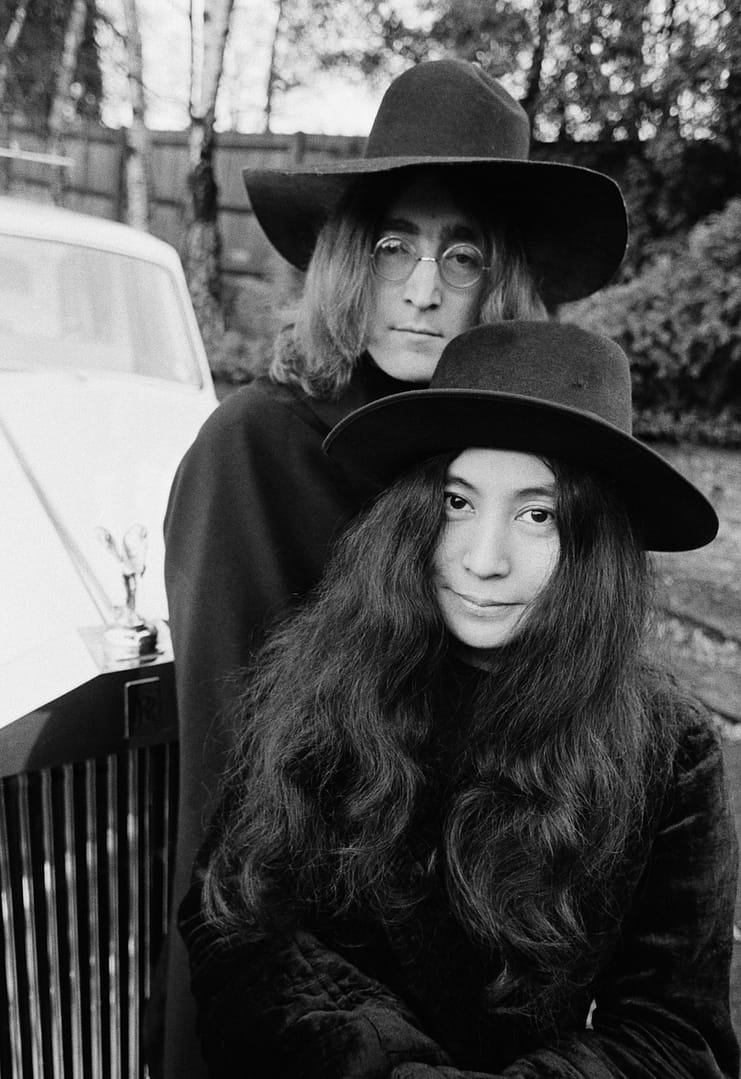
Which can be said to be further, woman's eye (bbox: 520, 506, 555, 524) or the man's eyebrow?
the man's eyebrow

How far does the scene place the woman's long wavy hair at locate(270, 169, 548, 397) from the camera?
177 cm

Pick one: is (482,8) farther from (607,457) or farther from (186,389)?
(607,457)

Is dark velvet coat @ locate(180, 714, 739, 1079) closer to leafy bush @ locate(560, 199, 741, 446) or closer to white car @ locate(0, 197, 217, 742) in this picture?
white car @ locate(0, 197, 217, 742)

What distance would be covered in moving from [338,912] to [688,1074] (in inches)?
19.8

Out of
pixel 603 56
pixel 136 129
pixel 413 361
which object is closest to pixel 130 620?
pixel 413 361

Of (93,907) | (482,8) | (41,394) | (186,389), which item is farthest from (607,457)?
(482,8)

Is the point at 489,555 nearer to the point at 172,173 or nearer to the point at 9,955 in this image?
the point at 9,955

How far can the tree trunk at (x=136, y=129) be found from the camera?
949 cm

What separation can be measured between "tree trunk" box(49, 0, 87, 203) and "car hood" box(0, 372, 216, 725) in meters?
10.3

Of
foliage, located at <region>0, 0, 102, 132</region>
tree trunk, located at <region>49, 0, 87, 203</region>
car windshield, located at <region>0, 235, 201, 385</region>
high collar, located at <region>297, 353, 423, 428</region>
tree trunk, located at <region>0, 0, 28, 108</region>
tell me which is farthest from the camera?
foliage, located at <region>0, 0, 102, 132</region>

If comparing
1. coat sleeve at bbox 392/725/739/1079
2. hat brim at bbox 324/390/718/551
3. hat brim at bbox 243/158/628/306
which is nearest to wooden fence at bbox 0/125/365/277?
hat brim at bbox 243/158/628/306

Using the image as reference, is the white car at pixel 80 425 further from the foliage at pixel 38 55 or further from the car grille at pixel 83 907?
the foliage at pixel 38 55

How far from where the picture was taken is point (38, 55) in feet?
42.3

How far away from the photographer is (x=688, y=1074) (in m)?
1.20
